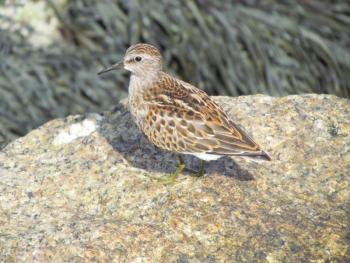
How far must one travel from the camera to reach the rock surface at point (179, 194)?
481 centimetres

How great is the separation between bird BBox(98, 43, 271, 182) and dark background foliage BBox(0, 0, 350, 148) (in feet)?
8.91

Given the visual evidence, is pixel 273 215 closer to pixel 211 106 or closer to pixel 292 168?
pixel 292 168

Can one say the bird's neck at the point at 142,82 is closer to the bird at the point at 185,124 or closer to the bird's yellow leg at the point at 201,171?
the bird at the point at 185,124

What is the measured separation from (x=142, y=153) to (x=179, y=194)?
69 cm

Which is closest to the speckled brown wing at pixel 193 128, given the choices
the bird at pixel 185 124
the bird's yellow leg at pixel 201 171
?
the bird at pixel 185 124

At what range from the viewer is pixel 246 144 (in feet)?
17.2

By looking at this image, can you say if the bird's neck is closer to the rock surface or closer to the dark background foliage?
the rock surface

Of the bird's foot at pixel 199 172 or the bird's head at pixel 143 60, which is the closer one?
the bird's foot at pixel 199 172

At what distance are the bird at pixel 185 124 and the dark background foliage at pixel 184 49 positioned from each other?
2.72 m

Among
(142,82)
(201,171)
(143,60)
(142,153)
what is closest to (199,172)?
(201,171)

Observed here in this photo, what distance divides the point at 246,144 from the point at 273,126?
775 millimetres

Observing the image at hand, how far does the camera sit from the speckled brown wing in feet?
17.4

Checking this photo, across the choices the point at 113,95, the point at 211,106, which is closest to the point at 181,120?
the point at 211,106

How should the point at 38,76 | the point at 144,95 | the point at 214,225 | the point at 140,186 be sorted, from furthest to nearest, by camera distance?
the point at 38,76 < the point at 144,95 < the point at 140,186 < the point at 214,225
